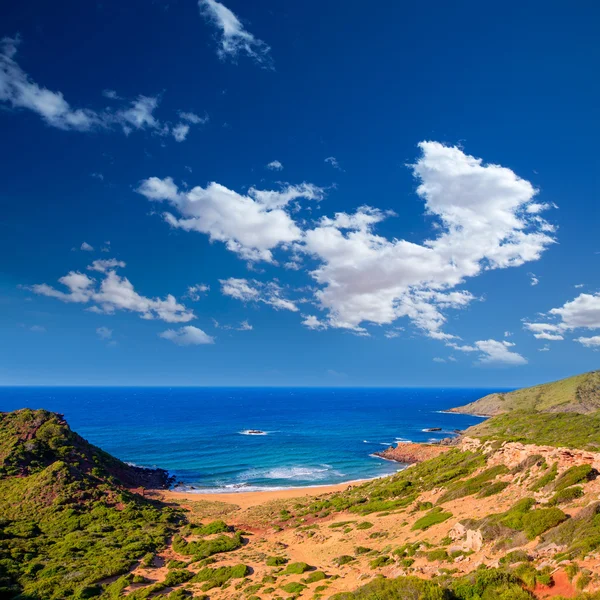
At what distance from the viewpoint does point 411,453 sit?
10819 cm

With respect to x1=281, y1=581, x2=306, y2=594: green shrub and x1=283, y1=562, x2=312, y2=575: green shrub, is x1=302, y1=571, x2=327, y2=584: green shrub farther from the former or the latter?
x1=283, y1=562, x2=312, y2=575: green shrub

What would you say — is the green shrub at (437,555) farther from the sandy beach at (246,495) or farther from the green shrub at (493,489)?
the sandy beach at (246,495)

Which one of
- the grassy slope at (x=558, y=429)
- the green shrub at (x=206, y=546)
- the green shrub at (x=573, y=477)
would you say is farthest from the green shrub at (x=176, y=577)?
the grassy slope at (x=558, y=429)

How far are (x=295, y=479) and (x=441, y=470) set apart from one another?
4370 centimetres

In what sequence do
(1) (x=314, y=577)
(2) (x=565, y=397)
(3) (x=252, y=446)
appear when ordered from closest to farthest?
1. (1) (x=314, y=577)
2. (3) (x=252, y=446)
3. (2) (x=565, y=397)

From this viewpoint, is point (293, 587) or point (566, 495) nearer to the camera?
point (566, 495)

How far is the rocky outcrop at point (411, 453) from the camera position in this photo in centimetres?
10376

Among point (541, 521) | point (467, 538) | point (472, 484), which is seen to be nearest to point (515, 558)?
point (541, 521)

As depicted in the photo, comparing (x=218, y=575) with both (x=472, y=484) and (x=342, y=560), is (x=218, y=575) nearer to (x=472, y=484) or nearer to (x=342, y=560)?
(x=342, y=560)

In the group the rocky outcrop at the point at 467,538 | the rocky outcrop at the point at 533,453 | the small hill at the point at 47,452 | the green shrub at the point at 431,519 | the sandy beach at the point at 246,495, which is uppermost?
the small hill at the point at 47,452

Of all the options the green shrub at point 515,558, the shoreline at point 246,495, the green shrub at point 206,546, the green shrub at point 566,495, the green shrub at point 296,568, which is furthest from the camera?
the shoreline at point 246,495

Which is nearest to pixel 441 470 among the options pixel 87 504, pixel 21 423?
pixel 87 504

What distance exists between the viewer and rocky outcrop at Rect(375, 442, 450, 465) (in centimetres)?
10376

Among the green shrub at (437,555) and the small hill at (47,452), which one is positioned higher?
the small hill at (47,452)
